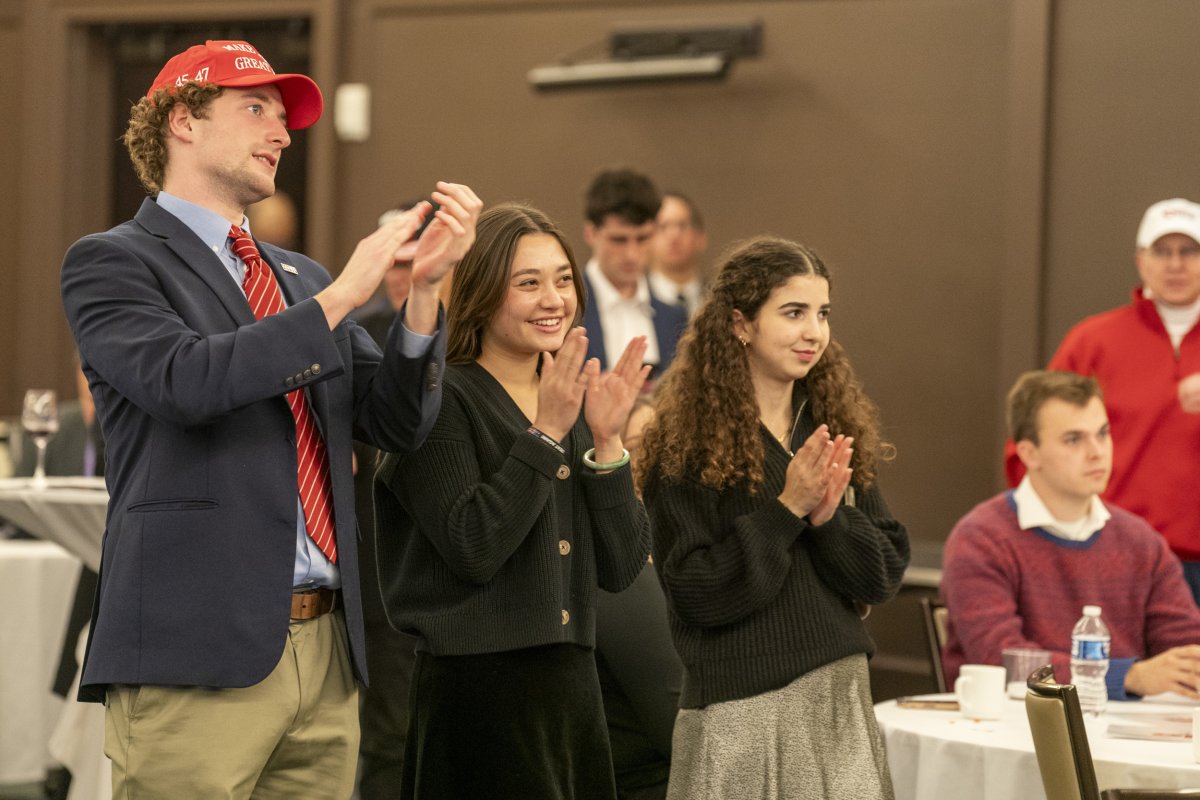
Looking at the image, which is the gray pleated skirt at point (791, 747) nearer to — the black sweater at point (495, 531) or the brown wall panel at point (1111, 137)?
the black sweater at point (495, 531)

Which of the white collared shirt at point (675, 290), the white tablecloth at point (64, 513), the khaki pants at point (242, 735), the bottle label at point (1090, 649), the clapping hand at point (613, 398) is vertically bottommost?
the bottle label at point (1090, 649)

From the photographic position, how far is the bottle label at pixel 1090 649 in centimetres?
310

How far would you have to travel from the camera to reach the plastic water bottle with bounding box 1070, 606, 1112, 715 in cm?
305

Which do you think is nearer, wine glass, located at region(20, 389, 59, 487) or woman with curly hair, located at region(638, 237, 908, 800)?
woman with curly hair, located at region(638, 237, 908, 800)

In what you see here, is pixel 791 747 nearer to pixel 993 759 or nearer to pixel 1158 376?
pixel 993 759

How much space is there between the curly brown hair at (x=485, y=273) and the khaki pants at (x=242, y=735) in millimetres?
570

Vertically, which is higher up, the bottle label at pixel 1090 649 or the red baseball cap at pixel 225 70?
the red baseball cap at pixel 225 70

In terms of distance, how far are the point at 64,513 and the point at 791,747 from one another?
1.74 meters

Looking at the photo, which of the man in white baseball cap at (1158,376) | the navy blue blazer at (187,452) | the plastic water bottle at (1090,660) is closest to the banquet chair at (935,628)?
the plastic water bottle at (1090,660)

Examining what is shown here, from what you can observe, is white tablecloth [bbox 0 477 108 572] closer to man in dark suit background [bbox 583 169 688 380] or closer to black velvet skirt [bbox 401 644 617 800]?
black velvet skirt [bbox 401 644 617 800]

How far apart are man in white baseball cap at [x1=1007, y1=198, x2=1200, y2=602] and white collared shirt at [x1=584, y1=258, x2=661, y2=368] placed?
50.7 inches

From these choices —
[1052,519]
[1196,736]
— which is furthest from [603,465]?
[1052,519]

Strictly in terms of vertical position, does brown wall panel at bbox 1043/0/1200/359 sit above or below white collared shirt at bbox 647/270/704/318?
above

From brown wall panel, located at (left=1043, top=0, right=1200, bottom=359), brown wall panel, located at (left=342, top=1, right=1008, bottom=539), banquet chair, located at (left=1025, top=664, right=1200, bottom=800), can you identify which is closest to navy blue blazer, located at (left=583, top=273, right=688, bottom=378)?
brown wall panel, located at (left=342, top=1, right=1008, bottom=539)
